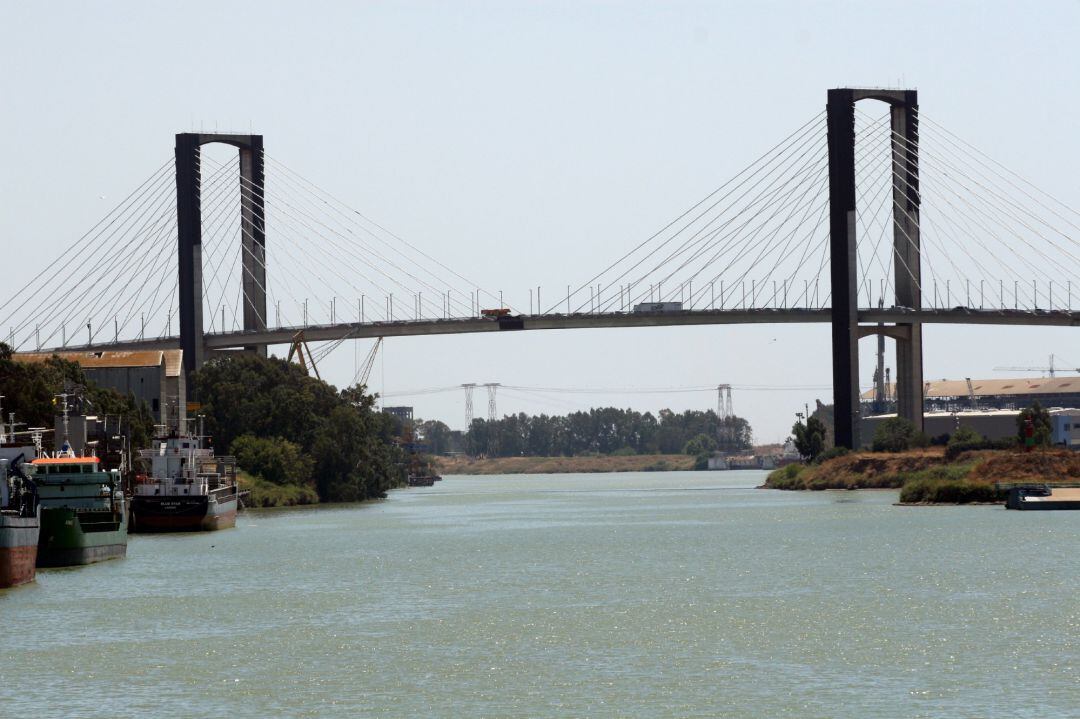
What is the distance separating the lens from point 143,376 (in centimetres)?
12331

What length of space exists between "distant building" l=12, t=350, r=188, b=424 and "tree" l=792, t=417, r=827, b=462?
164ft

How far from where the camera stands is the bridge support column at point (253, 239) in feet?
502

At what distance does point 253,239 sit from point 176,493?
6623 centimetres

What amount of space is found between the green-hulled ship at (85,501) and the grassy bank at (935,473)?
50148 mm

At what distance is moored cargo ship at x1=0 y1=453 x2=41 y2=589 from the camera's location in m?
52.7

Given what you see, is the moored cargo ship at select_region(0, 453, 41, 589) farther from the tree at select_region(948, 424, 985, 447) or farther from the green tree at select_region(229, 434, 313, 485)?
the tree at select_region(948, 424, 985, 447)

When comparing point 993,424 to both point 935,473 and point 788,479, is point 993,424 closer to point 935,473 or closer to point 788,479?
point 788,479

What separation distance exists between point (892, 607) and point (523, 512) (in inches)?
2559

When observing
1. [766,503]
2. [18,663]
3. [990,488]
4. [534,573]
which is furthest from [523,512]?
[18,663]

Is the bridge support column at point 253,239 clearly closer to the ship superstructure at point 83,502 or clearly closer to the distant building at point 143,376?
the distant building at point 143,376

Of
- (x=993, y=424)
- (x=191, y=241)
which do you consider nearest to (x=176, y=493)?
(x=191, y=241)

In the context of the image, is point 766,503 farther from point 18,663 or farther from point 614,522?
point 18,663

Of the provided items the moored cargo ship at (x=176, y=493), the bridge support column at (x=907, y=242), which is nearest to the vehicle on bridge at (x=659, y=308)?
the bridge support column at (x=907, y=242)

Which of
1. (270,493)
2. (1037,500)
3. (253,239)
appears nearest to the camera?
(1037,500)
